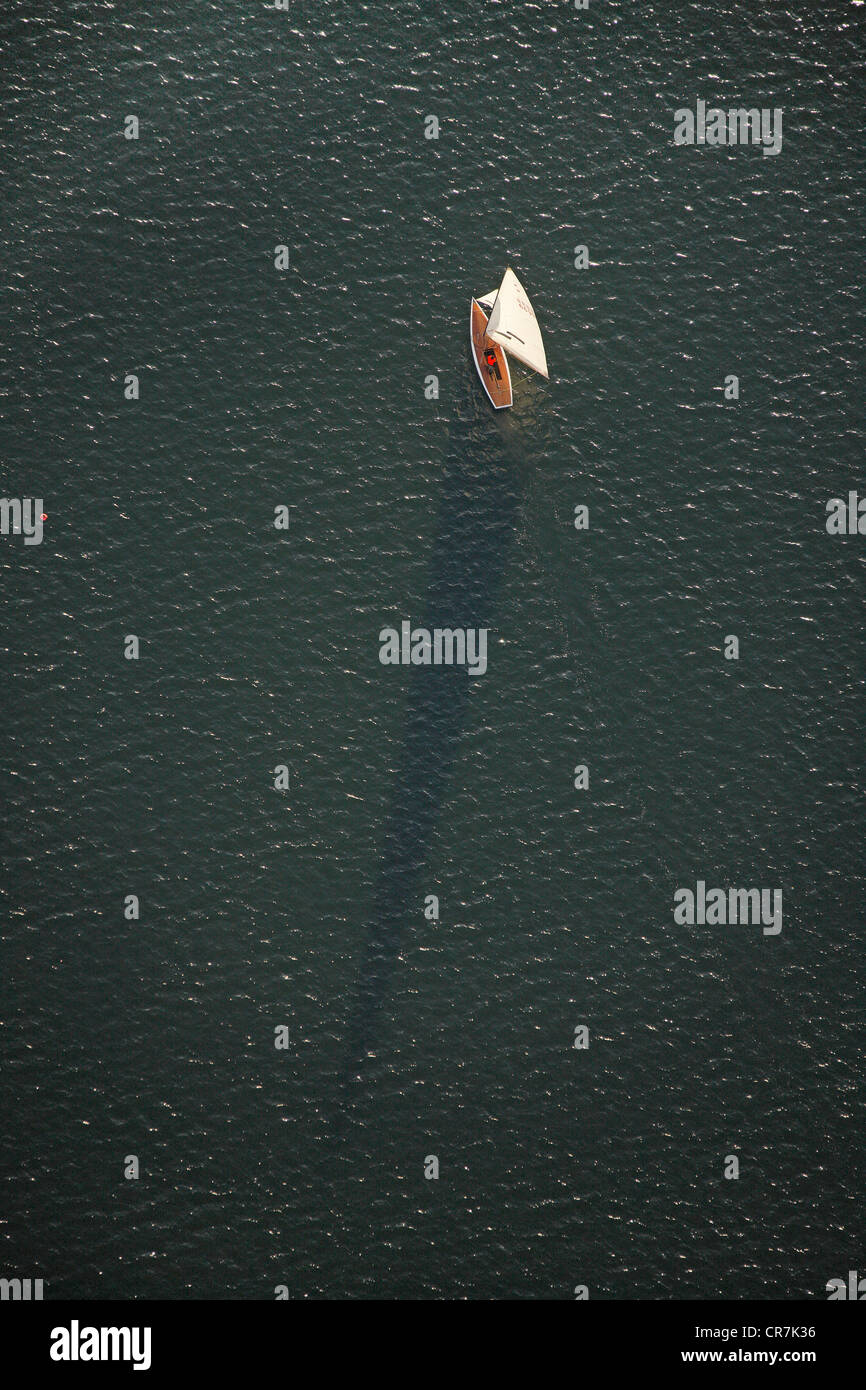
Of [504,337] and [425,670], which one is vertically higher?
[504,337]

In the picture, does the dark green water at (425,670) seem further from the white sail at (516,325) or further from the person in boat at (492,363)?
the white sail at (516,325)

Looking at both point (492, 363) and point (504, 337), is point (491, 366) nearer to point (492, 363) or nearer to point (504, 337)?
point (492, 363)

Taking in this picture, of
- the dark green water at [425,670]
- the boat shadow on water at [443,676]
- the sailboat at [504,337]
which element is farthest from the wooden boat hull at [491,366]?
the dark green water at [425,670]

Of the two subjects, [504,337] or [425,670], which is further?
[504,337]

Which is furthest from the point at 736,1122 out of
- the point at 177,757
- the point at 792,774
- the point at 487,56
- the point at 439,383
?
the point at 487,56

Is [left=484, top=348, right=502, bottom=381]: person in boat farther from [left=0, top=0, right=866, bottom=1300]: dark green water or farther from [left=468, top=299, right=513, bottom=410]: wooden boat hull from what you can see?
[left=0, top=0, right=866, bottom=1300]: dark green water

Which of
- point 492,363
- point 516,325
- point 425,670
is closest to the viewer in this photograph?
point 425,670

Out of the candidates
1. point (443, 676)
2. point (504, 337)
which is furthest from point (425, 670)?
point (504, 337)

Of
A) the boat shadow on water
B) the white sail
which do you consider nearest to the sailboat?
the white sail
